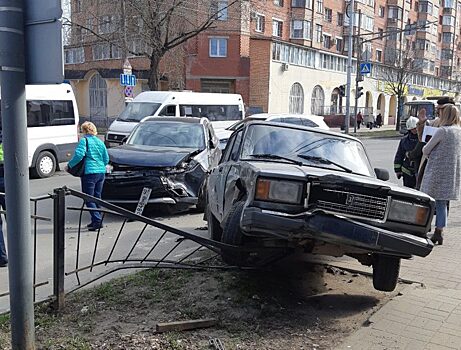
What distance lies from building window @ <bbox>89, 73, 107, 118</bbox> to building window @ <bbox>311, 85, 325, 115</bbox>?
1942cm

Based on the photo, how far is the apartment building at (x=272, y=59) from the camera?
131ft

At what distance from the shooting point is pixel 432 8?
73.6 meters

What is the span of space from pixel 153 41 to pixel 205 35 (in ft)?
55.5

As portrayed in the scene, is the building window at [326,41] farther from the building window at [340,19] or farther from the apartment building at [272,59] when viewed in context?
the building window at [340,19]

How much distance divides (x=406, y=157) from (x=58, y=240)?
19.2 ft

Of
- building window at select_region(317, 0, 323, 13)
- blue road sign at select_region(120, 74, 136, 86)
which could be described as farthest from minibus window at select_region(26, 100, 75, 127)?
building window at select_region(317, 0, 323, 13)

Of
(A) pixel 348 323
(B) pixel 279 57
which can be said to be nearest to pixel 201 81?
(B) pixel 279 57

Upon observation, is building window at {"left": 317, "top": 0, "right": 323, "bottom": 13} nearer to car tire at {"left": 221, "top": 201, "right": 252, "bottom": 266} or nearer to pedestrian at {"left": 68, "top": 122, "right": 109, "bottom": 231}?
pedestrian at {"left": 68, "top": 122, "right": 109, "bottom": 231}

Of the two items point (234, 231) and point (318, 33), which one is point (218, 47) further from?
point (234, 231)

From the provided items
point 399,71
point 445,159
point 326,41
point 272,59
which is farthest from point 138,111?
point 326,41

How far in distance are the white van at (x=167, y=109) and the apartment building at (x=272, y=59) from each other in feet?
17.9

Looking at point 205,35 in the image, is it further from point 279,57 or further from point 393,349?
point 393,349

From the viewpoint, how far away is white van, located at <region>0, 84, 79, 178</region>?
13.6 metres

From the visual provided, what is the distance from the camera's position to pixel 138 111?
788 inches
